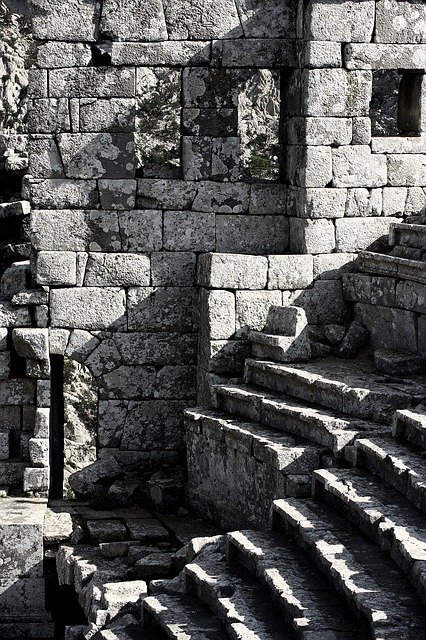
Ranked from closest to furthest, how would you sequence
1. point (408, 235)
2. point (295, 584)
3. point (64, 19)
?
point (295, 584) → point (408, 235) → point (64, 19)

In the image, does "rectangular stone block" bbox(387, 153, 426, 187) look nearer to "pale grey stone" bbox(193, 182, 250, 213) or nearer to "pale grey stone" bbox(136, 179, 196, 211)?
"pale grey stone" bbox(193, 182, 250, 213)

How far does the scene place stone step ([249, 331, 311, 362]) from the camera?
1295 cm

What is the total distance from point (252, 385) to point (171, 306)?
56.3 inches

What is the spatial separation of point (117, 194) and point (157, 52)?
1.59m

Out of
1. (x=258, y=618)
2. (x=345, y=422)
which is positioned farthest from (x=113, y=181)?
(x=258, y=618)

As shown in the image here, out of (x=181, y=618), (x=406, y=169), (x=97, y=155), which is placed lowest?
(x=181, y=618)

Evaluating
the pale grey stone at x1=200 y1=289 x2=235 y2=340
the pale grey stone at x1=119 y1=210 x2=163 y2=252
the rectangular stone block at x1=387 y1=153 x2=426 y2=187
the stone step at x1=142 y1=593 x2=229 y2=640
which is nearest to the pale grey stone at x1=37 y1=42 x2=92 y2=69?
the pale grey stone at x1=119 y1=210 x2=163 y2=252

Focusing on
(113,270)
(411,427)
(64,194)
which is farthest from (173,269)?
(411,427)

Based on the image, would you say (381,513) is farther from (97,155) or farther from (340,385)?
(97,155)

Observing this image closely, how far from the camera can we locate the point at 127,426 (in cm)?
1403

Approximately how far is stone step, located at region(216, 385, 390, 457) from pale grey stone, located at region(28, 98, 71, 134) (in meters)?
3.33

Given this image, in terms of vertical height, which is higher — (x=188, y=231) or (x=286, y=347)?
(x=188, y=231)

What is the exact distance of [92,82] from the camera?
13.6 m

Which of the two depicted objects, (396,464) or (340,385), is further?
(340,385)
